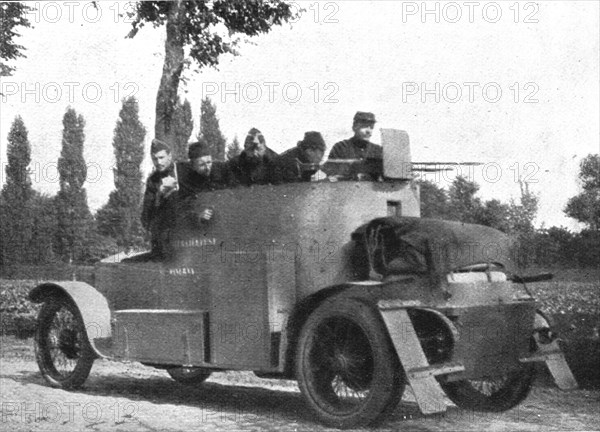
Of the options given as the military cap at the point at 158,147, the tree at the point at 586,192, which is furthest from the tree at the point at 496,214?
the military cap at the point at 158,147

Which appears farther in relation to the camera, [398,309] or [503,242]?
[503,242]

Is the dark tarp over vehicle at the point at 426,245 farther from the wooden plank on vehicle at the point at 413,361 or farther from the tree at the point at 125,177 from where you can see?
the tree at the point at 125,177

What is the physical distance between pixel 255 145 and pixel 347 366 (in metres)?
2.44

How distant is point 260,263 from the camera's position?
811 cm

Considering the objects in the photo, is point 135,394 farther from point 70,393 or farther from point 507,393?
point 507,393

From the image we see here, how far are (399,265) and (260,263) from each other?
1.19 m

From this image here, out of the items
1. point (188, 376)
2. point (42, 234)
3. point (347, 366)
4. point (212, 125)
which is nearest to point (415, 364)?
point (347, 366)

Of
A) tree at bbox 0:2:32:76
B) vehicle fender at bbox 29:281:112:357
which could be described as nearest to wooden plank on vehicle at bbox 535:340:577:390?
vehicle fender at bbox 29:281:112:357

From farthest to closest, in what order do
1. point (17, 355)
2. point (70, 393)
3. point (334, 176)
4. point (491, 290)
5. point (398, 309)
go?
point (17, 355) < point (70, 393) < point (334, 176) < point (491, 290) < point (398, 309)

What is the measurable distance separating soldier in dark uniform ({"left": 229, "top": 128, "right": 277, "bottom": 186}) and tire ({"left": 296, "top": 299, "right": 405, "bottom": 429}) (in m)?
1.70

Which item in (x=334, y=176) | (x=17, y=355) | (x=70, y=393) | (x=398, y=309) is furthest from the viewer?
(x=17, y=355)

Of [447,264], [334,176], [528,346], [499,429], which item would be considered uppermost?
[334,176]

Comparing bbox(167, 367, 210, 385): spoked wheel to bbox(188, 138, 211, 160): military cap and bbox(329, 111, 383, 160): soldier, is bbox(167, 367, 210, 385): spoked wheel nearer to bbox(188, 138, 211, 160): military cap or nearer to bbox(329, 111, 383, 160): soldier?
bbox(188, 138, 211, 160): military cap

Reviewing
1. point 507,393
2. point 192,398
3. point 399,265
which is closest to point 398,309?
point 399,265
